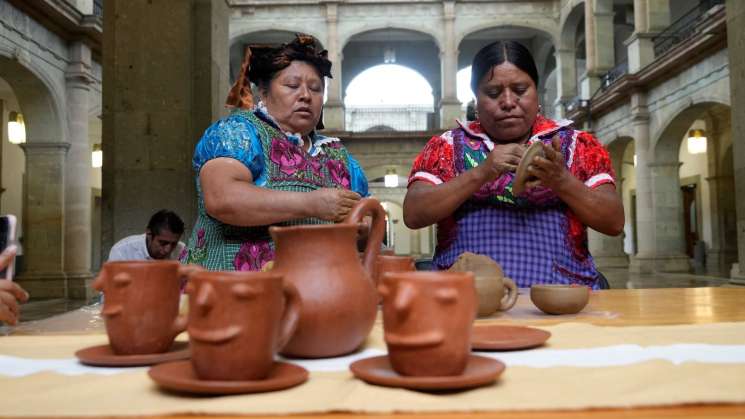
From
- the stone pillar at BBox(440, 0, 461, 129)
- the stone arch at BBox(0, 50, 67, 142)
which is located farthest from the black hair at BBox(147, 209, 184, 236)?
the stone pillar at BBox(440, 0, 461, 129)

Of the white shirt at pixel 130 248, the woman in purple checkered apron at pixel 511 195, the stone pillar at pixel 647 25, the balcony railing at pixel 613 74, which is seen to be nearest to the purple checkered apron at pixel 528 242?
the woman in purple checkered apron at pixel 511 195

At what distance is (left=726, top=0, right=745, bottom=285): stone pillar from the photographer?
19.3 ft

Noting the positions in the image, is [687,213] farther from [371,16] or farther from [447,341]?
[447,341]

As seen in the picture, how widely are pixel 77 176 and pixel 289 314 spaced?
1101 cm

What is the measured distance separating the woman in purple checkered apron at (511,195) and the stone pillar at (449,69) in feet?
54.0

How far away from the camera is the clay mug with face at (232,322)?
2.97 ft

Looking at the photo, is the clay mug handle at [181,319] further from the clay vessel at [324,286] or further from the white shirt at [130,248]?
the white shirt at [130,248]

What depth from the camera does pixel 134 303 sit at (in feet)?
3.72

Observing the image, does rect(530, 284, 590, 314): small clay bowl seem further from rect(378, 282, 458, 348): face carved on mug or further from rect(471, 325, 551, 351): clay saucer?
rect(378, 282, 458, 348): face carved on mug

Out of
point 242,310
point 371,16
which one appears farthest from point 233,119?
point 371,16

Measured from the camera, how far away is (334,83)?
61.9 feet

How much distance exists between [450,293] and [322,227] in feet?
1.00

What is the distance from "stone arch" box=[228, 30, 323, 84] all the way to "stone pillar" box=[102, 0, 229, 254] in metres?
14.4

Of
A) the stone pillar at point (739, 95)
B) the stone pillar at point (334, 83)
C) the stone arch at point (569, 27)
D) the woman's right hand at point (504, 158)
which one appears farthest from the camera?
the stone pillar at point (334, 83)
